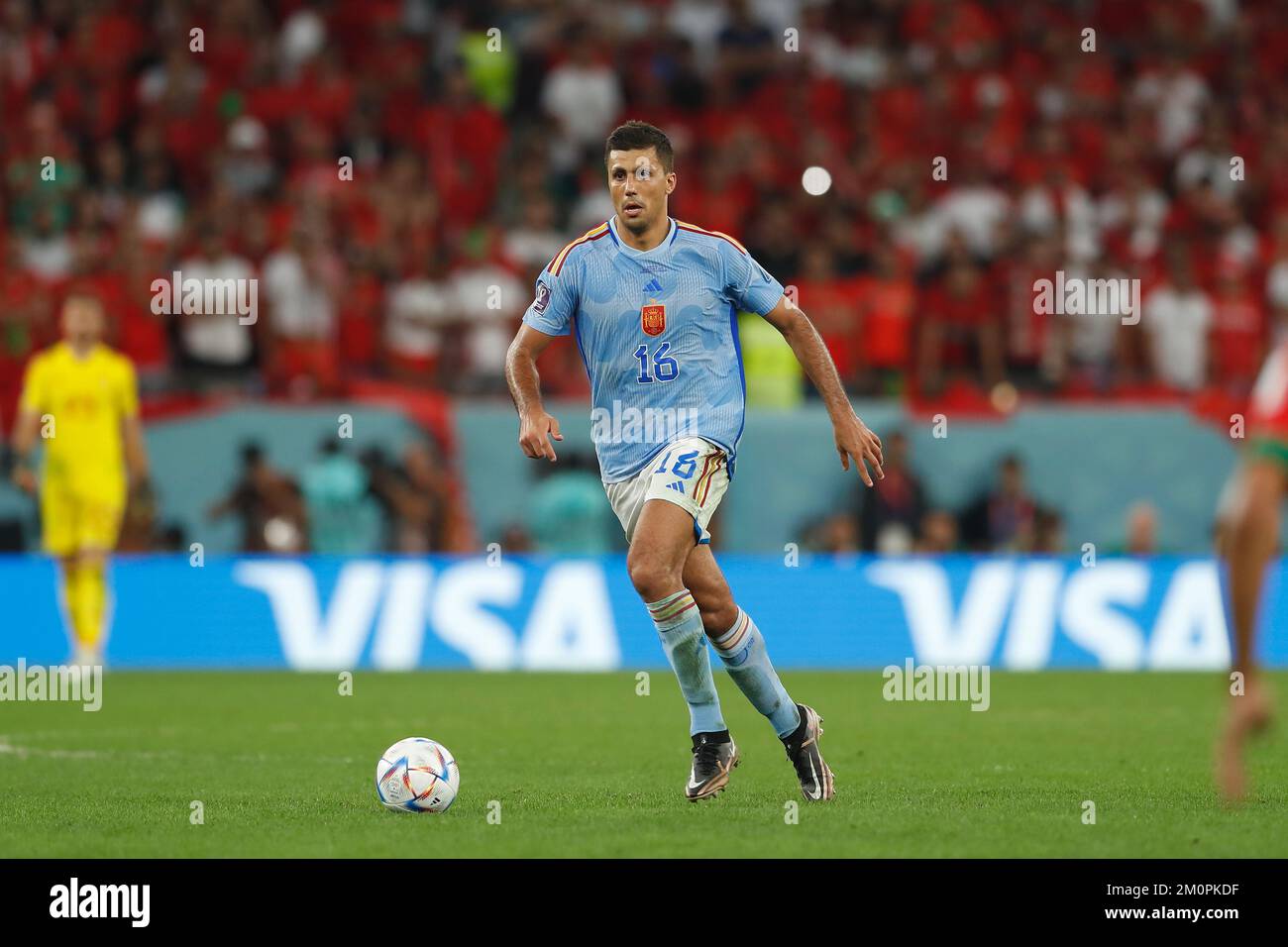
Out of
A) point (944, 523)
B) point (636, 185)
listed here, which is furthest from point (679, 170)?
point (636, 185)

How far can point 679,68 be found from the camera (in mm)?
22000

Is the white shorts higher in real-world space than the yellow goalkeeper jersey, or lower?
lower

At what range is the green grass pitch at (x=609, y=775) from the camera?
273 inches

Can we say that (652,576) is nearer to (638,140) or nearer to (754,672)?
(754,672)

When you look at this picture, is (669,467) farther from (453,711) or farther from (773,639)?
(773,639)

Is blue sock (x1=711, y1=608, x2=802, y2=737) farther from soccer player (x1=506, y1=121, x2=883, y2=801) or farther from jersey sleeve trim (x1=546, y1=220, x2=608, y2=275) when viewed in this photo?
jersey sleeve trim (x1=546, y1=220, x2=608, y2=275)

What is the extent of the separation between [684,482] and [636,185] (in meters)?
1.29

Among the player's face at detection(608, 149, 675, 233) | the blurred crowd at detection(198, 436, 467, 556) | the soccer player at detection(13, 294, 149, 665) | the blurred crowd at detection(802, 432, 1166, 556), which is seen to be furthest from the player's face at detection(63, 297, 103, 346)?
the player's face at detection(608, 149, 675, 233)

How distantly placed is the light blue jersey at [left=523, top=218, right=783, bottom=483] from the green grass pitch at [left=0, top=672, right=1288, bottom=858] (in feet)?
5.17

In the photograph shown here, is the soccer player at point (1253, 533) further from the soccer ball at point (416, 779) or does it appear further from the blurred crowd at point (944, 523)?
the blurred crowd at point (944, 523)

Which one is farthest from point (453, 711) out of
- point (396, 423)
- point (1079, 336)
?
point (1079, 336)

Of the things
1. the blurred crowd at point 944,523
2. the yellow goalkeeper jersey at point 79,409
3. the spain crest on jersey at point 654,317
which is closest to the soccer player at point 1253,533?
the spain crest on jersey at point 654,317

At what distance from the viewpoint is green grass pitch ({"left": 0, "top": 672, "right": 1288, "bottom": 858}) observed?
273 inches

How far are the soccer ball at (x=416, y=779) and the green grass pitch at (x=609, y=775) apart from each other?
95 millimetres
